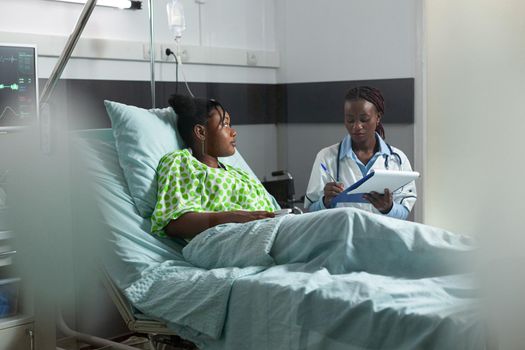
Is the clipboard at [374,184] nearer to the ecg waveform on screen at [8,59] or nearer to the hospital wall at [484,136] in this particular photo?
the hospital wall at [484,136]

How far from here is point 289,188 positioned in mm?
2027

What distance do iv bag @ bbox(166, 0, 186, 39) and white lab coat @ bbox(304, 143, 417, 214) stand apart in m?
0.82

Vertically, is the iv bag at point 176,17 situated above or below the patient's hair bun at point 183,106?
above

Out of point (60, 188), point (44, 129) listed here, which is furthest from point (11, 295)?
point (44, 129)

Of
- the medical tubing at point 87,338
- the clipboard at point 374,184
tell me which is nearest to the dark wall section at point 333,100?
the clipboard at point 374,184

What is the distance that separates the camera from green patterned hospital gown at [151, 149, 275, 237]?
2.09 metres

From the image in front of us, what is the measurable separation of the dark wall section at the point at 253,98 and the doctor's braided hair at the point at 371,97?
13mm

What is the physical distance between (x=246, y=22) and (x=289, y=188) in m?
0.50

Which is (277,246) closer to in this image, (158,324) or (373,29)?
(158,324)

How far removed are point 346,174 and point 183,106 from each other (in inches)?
30.4

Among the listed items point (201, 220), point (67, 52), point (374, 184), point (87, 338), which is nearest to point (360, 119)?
point (374, 184)

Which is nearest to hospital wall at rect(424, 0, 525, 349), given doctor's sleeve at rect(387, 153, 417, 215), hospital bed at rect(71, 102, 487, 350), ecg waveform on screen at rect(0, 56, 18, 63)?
hospital bed at rect(71, 102, 487, 350)

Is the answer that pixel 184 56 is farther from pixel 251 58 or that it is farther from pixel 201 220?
pixel 201 220

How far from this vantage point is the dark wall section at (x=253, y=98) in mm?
1611
